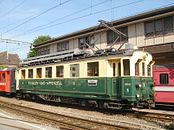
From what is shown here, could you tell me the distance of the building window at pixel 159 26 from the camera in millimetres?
23194

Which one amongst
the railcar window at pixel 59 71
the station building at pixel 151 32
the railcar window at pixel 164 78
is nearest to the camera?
the railcar window at pixel 164 78

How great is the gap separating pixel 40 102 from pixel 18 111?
5.80 metres

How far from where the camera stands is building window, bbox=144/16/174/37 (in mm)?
23194

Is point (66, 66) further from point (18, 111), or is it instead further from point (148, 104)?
point (148, 104)

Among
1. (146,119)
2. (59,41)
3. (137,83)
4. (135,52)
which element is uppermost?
(59,41)

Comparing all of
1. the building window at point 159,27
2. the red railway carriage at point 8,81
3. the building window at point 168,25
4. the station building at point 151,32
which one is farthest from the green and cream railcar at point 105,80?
the red railway carriage at point 8,81

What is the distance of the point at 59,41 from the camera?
37.1 metres

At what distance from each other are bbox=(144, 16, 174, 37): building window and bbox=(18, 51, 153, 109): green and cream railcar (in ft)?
23.0

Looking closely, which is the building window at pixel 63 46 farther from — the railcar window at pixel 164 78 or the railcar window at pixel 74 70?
the railcar window at pixel 164 78

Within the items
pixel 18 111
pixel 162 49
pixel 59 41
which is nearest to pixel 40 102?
pixel 18 111

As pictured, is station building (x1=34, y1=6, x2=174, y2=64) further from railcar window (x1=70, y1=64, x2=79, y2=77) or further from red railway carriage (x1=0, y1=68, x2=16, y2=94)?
red railway carriage (x1=0, y1=68, x2=16, y2=94)

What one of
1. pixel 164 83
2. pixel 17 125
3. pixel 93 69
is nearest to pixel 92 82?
pixel 93 69

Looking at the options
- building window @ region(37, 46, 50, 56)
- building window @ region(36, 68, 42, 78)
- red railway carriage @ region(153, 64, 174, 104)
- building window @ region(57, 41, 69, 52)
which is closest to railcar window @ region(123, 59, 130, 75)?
red railway carriage @ region(153, 64, 174, 104)

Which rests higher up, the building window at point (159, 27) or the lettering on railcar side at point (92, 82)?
the building window at point (159, 27)
